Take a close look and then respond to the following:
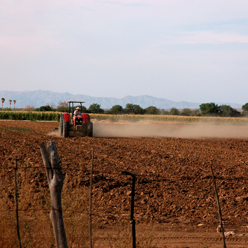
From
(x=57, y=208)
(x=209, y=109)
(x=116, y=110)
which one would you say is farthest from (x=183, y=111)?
Result: (x=57, y=208)

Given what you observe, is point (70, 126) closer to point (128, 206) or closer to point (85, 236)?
point (128, 206)

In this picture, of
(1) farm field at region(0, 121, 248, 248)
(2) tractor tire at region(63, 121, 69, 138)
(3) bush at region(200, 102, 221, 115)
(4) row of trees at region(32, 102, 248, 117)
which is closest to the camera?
(1) farm field at region(0, 121, 248, 248)

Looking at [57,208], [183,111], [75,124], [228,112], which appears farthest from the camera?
[183,111]

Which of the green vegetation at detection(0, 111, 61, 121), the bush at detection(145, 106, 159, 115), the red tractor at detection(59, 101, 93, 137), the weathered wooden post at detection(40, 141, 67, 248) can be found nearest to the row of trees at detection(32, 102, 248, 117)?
the bush at detection(145, 106, 159, 115)

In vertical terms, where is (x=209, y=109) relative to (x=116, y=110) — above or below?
above

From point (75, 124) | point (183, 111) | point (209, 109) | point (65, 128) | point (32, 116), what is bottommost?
point (65, 128)

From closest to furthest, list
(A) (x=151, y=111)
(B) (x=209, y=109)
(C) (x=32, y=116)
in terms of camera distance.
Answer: (C) (x=32, y=116) < (B) (x=209, y=109) < (A) (x=151, y=111)

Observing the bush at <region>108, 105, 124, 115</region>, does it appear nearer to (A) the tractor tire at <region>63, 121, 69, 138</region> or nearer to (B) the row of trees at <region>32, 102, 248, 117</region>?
(B) the row of trees at <region>32, 102, 248, 117</region>

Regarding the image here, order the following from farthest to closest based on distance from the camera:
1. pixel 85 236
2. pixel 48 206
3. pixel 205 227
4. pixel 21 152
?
1. pixel 21 152
2. pixel 205 227
3. pixel 48 206
4. pixel 85 236

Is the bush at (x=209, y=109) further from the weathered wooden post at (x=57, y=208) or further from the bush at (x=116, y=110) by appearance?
the weathered wooden post at (x=57, y=208)

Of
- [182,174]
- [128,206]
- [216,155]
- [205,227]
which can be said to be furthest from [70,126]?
[205,227]

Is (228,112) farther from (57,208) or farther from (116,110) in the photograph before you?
(57,208)

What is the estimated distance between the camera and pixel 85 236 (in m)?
5.64

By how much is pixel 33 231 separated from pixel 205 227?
11.2 ft
